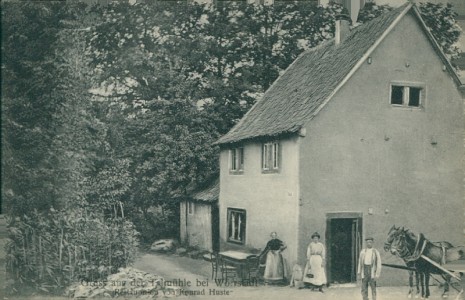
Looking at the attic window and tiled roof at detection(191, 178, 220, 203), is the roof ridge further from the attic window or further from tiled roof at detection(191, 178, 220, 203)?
tiled roof at detection(191, 178, 220, 203)

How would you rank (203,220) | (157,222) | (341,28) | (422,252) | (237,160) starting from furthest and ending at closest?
(203,220) < (237,160) < (341,28) < (157,222) < (422,252)

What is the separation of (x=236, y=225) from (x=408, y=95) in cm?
657

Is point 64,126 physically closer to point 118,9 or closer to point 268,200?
point 118,9

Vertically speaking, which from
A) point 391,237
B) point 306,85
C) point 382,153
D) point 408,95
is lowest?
point 391,237

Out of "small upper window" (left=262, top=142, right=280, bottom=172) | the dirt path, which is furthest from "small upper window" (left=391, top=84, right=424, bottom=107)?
the dirt path

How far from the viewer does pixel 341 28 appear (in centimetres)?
1842

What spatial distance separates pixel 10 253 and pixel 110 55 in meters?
4.81

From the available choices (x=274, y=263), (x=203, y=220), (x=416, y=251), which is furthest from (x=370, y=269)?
(x=203, y=220)

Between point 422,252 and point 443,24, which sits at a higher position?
point 443,24

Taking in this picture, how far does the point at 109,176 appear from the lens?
15383 millimetres

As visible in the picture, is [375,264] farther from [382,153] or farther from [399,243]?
[382,153]

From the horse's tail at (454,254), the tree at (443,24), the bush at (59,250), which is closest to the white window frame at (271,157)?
the tree at (443,24)

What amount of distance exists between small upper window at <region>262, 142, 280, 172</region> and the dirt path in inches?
122

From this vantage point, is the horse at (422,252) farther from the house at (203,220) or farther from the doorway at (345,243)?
the house at (203,220)
